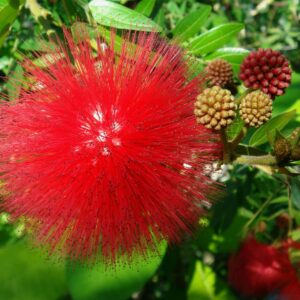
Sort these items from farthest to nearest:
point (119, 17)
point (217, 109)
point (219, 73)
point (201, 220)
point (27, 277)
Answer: point (27, 277), point (219, 73), point (201, 220), point (119, 17), point (217, 109)

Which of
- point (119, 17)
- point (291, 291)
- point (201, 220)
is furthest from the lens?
point (291, 291)

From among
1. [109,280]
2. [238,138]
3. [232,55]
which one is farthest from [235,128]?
[109,280]

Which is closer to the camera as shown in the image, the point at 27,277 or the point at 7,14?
the point at 7,14

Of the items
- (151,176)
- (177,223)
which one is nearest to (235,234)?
(177,223)

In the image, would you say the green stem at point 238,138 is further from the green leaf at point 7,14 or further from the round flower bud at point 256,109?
the green leaf at point 7,14

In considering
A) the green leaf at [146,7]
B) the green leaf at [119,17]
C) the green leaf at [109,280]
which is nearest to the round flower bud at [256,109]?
the green leaf at [119,17]

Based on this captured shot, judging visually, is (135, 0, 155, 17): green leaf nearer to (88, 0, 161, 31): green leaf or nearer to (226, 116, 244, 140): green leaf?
(88, 0, 161, 31): green leaf

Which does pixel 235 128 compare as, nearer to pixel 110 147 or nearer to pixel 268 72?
pixel 268 72

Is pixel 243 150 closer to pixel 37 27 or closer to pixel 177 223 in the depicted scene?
pixel 177 223
